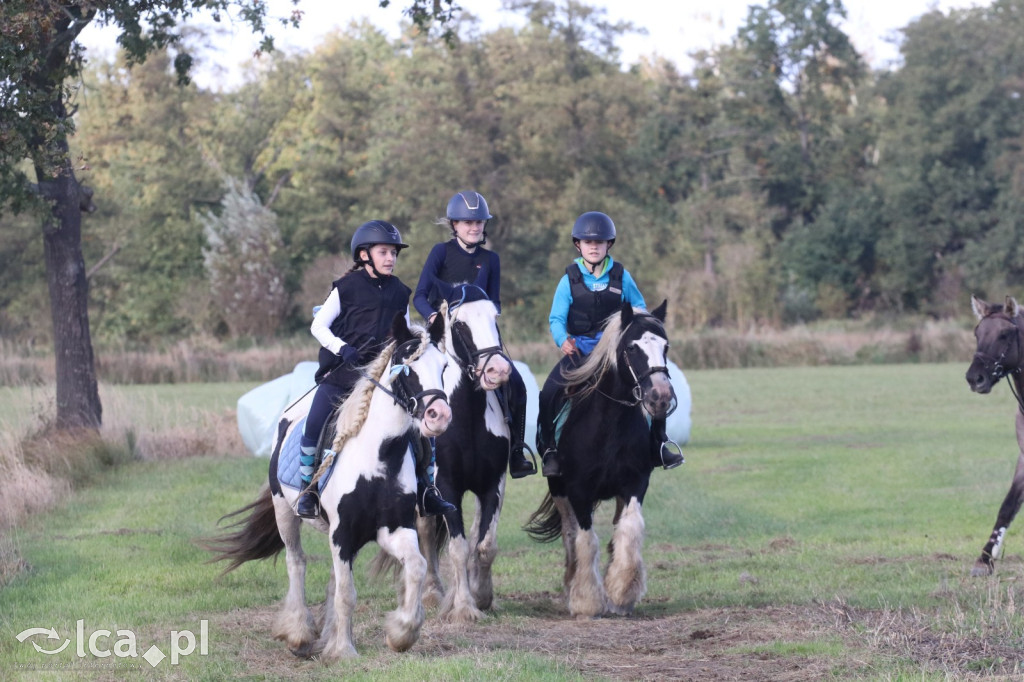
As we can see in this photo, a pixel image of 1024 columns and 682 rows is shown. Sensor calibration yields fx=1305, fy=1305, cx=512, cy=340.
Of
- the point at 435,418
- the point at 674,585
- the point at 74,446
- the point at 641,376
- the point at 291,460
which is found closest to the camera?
the point at 435,418

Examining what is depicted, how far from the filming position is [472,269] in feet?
30.9

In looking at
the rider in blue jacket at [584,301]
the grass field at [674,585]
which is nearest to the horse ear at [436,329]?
the grass field at [674,585]

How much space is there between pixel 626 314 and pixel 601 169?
2004 inches

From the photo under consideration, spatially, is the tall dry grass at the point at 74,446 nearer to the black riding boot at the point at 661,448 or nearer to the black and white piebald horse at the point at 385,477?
the black and white piebald horse at the point at 385,477

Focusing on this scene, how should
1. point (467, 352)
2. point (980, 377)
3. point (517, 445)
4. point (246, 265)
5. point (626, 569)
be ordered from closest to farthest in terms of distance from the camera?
point (467, 352) < point (626, 569) < point (517, 445) < point (980, 377) < point (246, 265)

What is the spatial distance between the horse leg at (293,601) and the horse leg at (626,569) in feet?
7.08

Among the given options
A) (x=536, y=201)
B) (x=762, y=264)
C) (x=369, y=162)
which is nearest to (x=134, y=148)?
(x=369, y=162)

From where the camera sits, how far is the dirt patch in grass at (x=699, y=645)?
21.9 ft

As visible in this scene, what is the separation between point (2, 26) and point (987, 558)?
30.0 feet

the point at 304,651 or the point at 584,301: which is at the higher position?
the point at 584,301

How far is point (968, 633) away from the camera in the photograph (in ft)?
23.6

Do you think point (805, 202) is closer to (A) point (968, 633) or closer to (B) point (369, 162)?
(B) point (369, 162)

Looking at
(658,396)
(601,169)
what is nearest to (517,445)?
(658,396)

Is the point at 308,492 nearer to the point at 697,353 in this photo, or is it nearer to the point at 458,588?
the point at 458,588
